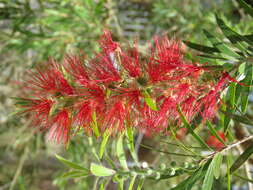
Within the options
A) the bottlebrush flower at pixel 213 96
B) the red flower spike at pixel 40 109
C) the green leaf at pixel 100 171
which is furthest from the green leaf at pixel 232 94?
the red flower spike at pixel 40 109

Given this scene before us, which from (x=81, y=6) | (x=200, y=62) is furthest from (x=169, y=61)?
(x=81, y=6)

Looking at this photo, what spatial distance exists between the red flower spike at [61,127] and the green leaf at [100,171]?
5.7 inches

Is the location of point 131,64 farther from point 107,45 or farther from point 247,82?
point 247,82

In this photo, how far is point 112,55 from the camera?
0.79 metres

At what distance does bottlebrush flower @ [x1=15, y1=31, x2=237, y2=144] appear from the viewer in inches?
29.4

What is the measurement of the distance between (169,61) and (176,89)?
76 mm

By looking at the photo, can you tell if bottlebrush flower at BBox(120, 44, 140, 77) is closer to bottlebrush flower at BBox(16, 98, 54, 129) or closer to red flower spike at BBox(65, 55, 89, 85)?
red flower spike at BBox(65, 55, 89, 85)

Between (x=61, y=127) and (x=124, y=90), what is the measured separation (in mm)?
229

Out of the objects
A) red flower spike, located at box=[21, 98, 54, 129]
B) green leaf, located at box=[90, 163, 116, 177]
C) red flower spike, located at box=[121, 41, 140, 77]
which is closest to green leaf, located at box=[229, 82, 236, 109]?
red flower spike, located at box=[121, 41, 140, 77]

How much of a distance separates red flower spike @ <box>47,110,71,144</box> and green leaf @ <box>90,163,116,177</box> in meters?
0.14

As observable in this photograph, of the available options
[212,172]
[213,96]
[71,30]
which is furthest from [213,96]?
[71,30]

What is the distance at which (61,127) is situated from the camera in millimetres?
834

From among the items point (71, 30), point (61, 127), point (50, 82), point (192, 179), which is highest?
point (71, 30)

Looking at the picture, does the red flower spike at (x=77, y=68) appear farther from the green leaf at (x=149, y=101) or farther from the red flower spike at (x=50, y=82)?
the green leaf at (x=149, y=101)
